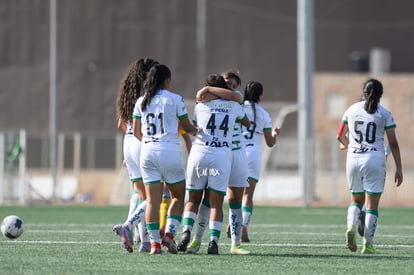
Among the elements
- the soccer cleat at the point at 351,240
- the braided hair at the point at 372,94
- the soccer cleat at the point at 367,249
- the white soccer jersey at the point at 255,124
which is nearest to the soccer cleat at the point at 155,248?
the soccer cleat at the point at 351,240

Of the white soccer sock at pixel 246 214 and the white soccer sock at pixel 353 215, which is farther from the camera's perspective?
the white soccer sock at pixel 246 214

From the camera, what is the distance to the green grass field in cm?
1216

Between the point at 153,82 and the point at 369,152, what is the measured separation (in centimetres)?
301

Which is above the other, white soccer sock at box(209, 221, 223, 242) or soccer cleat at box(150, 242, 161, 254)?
white soccer sock at box(209, 221, 223, 242)

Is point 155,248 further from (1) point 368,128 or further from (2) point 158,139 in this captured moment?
(1) point 368,128

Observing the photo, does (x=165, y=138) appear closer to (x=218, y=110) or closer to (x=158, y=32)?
(x=218, y=110)

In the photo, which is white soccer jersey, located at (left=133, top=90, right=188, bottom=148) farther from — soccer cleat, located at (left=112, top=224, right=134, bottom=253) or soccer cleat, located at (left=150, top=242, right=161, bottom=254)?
soccer cleat, located at (left=150, top=242, right=161, bottom=254)

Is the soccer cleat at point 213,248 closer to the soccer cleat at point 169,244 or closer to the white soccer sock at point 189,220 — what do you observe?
the white soccer sock at point 189,220

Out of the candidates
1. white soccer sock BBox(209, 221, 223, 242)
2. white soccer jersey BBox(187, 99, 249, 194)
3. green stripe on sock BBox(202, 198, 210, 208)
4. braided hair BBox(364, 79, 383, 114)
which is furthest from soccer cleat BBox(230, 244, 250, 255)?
braided hair BBox(364, 79, 383, 114)

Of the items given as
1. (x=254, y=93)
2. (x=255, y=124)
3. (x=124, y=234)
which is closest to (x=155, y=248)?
(x=124, y=234)

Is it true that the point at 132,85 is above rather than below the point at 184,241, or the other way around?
above

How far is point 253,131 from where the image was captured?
1700cm

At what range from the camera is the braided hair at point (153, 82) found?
13.7 meters

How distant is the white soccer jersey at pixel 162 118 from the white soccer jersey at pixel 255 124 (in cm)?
314
